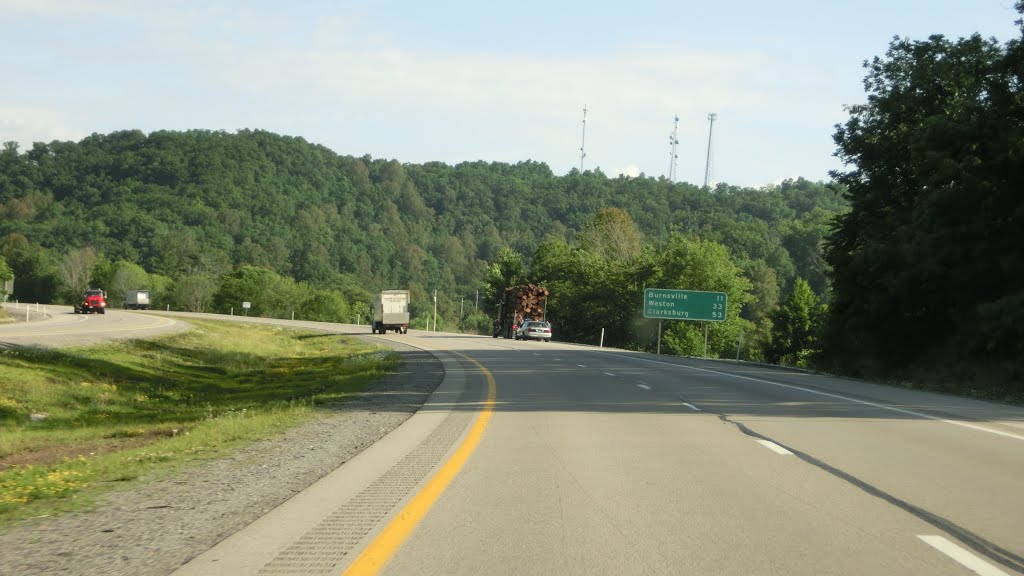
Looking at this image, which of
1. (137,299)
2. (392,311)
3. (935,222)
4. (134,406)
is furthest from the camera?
(137,299)

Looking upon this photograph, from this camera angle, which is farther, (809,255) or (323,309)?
(809,255)

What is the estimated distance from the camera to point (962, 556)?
684cm

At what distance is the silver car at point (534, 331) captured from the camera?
77938mm

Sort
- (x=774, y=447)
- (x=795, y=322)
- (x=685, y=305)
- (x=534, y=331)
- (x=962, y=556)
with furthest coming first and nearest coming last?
1. (x=795, y=322)
2. (x=534, y=331)
3. (x=685, y=305)
4. (x=774, y=447)
5. (x=962, y=556)

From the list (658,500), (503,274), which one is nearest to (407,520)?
(658,500)

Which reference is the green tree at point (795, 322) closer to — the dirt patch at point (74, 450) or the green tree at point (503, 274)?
the green tree at point (503, 274)

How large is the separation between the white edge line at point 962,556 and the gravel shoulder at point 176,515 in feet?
16.4

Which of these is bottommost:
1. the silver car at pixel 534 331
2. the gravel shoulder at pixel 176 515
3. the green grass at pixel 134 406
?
the green grass at pixel 134 406

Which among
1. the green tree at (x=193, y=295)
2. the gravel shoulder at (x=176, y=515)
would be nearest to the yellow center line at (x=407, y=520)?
the gravel shoulder at (x=176, y=515)

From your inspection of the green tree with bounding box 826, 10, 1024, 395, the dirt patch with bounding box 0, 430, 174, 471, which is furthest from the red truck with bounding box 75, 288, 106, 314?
the dirt patch with bounding box 0, 430, 174, 471

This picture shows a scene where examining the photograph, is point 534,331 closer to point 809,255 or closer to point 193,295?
point 809,255

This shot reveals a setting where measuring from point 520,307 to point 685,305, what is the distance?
19.3 metres

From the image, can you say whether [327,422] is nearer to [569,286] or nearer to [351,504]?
[351,504]

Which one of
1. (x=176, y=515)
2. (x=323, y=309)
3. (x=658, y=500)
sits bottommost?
(x=176, y=515)
